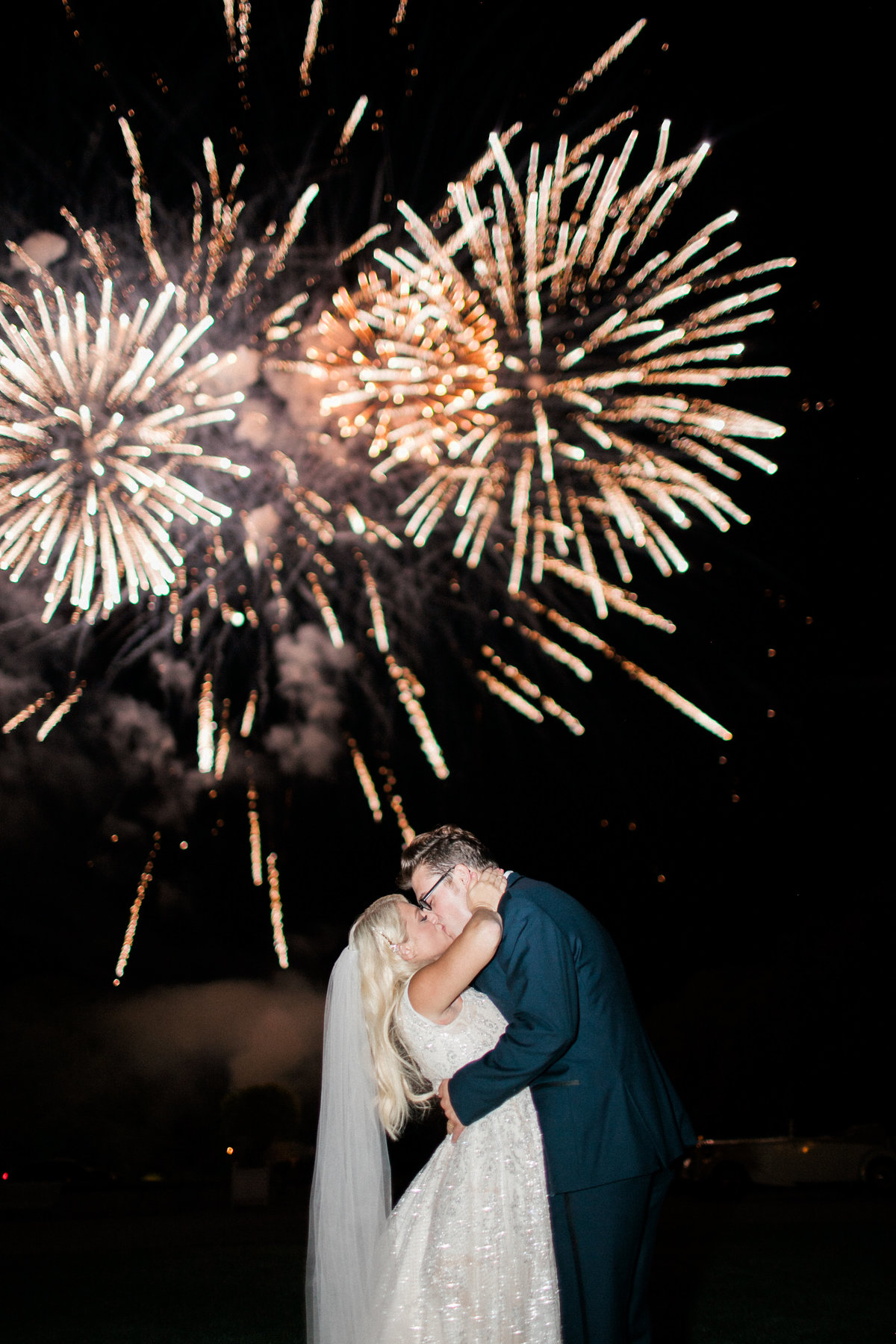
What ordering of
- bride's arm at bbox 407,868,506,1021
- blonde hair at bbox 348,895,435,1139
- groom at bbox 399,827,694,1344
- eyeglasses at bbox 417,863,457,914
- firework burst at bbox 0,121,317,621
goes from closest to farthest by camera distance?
groom at bbox 399,827,694,1344 < bride's arm at bbox 407,868,506,1021 < eyeglasses at bbox 417,863,457,914 < blonde hair at bbox 348,895,435,1139 < firework burst at bbox 0,121,317,621

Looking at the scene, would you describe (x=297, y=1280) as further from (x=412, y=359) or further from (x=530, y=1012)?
(x=412, y=359)

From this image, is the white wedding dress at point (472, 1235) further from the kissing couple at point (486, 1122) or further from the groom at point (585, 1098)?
the groom at point (585, 1098)

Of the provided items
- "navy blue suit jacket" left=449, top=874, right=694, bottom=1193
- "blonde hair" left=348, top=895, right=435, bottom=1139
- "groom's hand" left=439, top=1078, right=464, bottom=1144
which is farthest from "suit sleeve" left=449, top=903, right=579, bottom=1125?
"blonde hair" left=348, top=895, right=435, bottom=1139

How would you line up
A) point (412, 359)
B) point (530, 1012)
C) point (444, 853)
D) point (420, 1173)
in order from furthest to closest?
point (412, 359) < point (420, 1173) < point (444, 853) < point (530, 1012)

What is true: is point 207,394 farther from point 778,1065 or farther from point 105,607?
point 778,1065

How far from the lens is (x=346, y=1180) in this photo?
3340 millimetres

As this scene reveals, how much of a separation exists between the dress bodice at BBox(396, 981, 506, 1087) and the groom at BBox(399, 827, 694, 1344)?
183 millimetres

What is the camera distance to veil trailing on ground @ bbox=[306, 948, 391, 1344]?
323 cm

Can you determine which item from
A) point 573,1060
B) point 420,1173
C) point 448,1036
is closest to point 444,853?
point 448,1036

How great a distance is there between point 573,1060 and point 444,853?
0.67m

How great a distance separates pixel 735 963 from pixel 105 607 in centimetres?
2158

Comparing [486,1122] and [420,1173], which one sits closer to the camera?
[486,1122]

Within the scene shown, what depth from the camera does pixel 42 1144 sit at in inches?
1428

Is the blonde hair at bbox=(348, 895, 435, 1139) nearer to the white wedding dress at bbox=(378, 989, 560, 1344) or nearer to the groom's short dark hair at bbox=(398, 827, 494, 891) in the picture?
the white wedding dress at bbox=(378, 989, 560, 1344)
